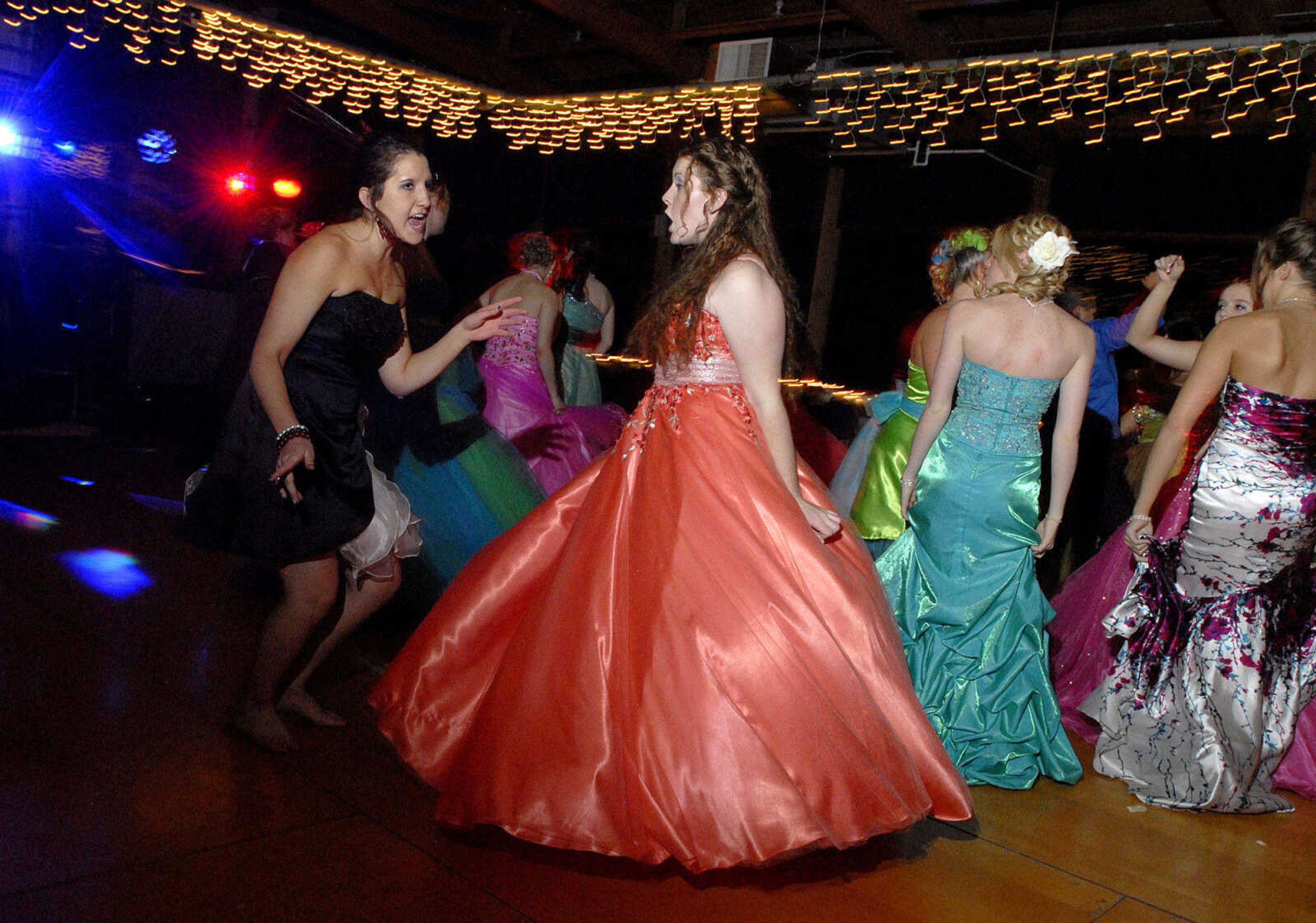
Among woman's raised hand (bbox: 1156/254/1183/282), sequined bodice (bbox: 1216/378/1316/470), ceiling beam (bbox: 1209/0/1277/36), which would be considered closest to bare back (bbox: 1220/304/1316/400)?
sequined bodice (bbox: 1216/378/1316/470)

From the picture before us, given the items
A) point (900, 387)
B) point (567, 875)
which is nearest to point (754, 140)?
point (900, 387)

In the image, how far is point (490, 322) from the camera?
2662mm

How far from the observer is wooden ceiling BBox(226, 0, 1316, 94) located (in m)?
6.17

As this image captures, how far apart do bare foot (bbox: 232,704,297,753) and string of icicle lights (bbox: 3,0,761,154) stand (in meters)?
5.75

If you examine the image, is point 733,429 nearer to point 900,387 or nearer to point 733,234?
point 733,234

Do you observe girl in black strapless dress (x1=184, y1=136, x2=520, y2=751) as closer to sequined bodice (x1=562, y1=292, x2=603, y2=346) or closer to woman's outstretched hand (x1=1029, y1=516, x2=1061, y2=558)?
woman's outstretched hand (x1=1029, y1=516, x2=1061, y2=558)

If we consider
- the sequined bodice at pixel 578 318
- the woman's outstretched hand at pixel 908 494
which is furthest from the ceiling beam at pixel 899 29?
the woman's outstretched hand at pixel 908 494

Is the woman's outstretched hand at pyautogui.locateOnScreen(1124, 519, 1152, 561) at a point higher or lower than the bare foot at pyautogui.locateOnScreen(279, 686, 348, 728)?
higher

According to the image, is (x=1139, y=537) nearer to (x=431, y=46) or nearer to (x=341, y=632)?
(x=341, y=632)

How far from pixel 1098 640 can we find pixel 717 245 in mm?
2366

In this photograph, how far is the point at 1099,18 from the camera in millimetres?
6418

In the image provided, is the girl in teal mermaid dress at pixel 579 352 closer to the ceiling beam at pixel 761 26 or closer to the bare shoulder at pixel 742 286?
the ceiling beam at pixel 761 26

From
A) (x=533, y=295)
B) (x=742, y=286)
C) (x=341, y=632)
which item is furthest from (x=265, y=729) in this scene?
(x=533, y=295)

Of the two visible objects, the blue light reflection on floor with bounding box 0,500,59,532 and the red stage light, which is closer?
the blue light reflection on floor with bounding box 0,500,59,532
